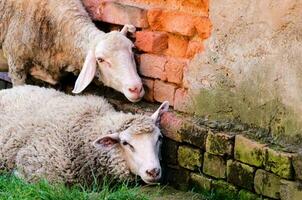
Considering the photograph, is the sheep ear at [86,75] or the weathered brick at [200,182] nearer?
the weathered brick at [200,182]

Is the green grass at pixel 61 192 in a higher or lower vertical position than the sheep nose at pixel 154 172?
lower

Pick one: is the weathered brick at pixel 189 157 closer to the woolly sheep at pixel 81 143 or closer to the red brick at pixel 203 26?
the woolly sheep at pixel 81 143

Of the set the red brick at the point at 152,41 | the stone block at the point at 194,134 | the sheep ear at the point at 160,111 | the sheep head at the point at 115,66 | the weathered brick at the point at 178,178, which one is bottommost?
the weathered brick at the point at 178,178

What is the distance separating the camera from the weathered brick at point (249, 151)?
210 inches

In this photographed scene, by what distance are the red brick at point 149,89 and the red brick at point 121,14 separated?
17.4 inches

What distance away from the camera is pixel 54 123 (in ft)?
20.8

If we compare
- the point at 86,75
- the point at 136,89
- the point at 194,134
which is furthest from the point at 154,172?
the point at 86,75

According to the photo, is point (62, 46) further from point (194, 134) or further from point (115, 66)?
point (194, 134)

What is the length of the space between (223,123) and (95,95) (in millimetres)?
1550

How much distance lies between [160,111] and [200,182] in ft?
2.08

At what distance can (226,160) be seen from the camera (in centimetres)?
567

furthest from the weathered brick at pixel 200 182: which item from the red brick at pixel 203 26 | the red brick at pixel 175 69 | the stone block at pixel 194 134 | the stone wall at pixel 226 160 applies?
the red brick at pixel 203 26

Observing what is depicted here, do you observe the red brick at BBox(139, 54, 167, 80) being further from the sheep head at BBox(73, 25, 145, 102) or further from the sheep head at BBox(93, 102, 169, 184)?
the sheep head at BBox(93, 102, 169, 184)

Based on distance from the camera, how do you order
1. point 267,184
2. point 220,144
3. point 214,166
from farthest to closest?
1. point 214,166
2. point 220,144
3. point 267,184
